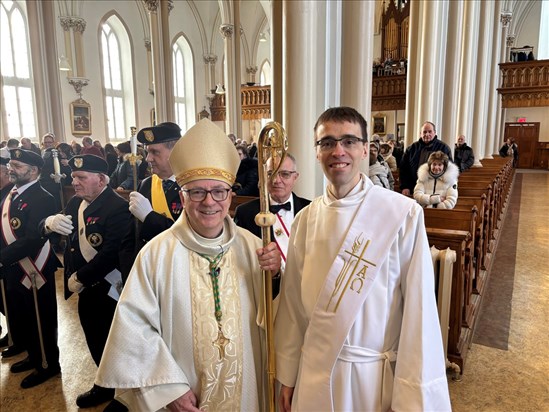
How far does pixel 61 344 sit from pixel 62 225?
5.54 feet

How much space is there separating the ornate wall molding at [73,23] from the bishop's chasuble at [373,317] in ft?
63.0

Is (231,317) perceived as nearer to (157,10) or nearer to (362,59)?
(362,59)

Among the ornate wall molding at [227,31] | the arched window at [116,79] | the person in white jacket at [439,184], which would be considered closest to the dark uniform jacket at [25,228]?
the person in white jacket at [439,184]

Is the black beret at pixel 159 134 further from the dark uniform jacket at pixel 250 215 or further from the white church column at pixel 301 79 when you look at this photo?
the white church column at pixel 301 79

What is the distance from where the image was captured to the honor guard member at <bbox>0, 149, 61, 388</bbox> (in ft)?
10.7

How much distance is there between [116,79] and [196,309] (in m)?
20.7

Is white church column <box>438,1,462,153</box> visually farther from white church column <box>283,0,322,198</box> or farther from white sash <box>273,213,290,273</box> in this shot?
white sash <box>273,213,290,273</box>

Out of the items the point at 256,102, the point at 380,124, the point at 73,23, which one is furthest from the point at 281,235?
the point at 380,124

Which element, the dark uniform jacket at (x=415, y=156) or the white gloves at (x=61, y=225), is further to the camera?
the dark uniform jacket at (x=415, y=156)

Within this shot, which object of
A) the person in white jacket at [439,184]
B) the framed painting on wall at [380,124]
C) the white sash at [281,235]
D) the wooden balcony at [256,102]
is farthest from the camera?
the framed painting on wall at [380,124]

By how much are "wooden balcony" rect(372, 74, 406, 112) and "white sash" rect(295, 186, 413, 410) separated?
670 inches

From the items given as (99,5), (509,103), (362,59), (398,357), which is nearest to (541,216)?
(362,59)

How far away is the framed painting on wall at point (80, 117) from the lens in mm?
17672

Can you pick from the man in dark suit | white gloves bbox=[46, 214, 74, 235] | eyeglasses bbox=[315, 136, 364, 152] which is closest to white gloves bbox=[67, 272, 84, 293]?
white gloves bbox=[46, 214, 74, 235]
